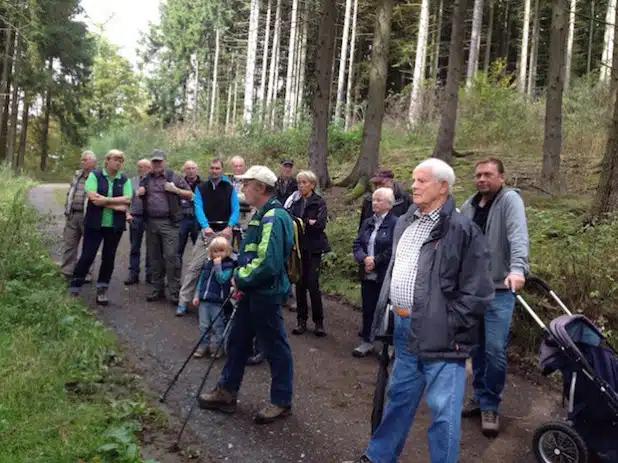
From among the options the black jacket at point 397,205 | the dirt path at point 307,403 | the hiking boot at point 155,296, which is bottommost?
the dirt path at point 307,403

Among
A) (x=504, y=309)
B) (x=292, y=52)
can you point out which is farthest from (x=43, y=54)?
(x=504, y=309)

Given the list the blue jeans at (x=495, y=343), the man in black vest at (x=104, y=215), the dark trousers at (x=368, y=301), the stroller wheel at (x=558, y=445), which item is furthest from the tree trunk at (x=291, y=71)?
the stroller wheel at (x=558, y=445)

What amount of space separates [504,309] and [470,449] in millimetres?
1152

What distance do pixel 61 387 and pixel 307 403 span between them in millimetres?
2147

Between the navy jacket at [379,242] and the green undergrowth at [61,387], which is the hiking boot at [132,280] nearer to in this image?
the green undergrowth at [61,387]

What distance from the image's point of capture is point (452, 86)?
1478 cm

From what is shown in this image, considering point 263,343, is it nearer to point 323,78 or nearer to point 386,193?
point 386,193

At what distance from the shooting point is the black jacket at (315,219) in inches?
279

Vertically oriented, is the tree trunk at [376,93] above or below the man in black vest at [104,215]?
above

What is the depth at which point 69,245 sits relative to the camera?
8.41 m

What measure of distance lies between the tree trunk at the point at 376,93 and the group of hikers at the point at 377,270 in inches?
241

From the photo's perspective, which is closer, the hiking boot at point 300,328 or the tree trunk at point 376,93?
the hiking boot at point 300,328

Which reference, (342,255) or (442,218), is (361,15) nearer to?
(342,255)

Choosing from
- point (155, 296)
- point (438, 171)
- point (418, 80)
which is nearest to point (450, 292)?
point (438, 171)
